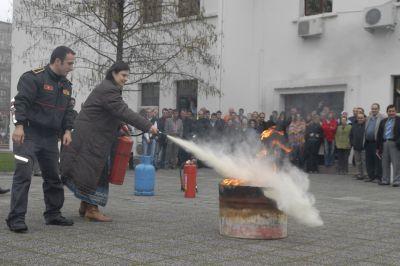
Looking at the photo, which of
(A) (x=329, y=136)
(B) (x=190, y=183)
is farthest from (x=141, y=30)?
(B) (x=190, y=183)

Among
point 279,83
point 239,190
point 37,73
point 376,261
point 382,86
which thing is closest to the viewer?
point 376,261

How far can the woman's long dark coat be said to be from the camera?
728 cm

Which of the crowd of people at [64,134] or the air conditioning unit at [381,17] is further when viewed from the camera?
the air conditioning unit at [381,17]

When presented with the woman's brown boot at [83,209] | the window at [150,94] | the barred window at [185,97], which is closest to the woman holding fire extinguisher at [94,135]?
the woman's brown boot at [83,209]

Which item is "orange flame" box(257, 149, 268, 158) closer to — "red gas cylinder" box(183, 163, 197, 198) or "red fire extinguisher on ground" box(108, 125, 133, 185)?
"red fire extinguisher on ground" box(108, 125, 133, 185)

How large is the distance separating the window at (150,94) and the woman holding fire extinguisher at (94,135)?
1619 centimetres

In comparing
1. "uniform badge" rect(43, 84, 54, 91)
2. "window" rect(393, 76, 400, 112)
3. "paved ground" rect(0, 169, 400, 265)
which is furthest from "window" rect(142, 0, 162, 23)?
"uniform badge" rect(43, 84, 54, 91)

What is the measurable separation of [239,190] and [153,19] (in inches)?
522

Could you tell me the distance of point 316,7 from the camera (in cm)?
1970

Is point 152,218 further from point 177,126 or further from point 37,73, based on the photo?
point 177,126

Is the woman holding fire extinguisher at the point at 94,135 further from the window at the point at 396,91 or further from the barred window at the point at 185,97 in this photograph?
the barred window at the point at 185,97

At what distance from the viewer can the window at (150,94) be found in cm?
2397

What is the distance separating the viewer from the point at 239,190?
21.4ft

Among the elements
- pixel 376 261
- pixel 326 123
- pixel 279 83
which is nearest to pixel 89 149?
pixel 376 261
